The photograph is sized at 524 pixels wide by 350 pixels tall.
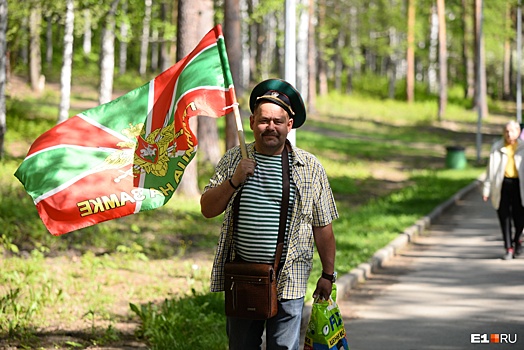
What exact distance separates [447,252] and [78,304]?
6390 millimetres

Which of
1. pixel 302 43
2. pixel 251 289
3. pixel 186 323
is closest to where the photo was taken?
pixel 251 289

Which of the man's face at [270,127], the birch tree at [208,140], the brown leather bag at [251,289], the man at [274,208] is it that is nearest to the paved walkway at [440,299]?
the man at [274,208]

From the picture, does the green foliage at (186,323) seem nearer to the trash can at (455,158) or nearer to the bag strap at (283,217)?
the bag strap at (283,217)

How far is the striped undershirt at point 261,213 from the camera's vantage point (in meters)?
4.77

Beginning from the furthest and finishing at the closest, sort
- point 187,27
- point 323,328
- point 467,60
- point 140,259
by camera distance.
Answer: point 467,60
point 187,27
point 140,259
point 323,328

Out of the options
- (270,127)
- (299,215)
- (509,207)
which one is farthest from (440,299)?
(270,127)

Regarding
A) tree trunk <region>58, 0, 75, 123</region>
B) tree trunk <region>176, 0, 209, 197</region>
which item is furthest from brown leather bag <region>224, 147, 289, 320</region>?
tree trunk <region>58, 0, 75, 123</region>

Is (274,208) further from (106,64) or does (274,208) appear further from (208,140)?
(106,64)

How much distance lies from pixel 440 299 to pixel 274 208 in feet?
17.5

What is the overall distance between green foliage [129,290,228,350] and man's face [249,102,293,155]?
260cm

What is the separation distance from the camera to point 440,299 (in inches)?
379

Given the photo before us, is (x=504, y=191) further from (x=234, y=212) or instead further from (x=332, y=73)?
(x=332, y=73)

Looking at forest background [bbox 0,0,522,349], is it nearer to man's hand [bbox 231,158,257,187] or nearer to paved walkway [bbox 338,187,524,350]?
paved walkway [bbox 338,187,524,350]

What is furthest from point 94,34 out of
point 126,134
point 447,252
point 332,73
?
point 126,134
